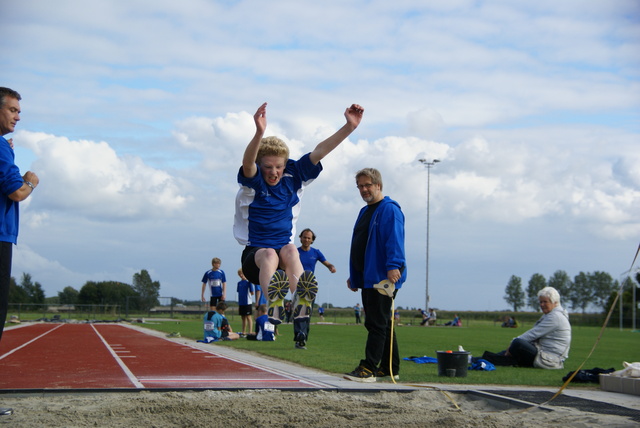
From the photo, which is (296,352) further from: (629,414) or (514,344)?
(629,414)

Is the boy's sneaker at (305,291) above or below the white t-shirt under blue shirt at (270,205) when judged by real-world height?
below

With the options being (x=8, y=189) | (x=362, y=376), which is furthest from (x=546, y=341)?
(x=8, y=189)

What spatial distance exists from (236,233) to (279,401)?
1.40 metres

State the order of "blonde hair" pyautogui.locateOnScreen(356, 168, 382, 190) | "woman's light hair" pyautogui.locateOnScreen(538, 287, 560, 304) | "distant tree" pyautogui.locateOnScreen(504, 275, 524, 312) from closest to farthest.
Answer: "blonde hair" pyautogui.locateOnScreen(356, 168, 382, 190), "woman's light hair" pyautogui.locateOnScreen(538, 287, 560, 304), "distant tree" pyautogui.locateOnScreen(504, 275, 524, 312)

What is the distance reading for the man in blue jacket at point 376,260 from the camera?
6.68 metres

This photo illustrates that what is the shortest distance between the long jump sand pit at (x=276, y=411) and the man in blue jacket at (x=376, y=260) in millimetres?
1073

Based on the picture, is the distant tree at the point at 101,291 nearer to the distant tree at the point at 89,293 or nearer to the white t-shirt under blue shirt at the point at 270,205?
the distant tree at the point at 89,293

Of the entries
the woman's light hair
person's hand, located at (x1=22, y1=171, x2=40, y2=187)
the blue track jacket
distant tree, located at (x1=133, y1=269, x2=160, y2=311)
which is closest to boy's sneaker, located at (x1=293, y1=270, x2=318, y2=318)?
the blue track jacket

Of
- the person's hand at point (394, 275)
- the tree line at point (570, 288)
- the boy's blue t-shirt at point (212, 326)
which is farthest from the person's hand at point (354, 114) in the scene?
the tree line at point (570, 288)

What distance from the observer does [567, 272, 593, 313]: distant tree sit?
484ft

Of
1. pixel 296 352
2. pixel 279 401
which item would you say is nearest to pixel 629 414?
pixel 279 401

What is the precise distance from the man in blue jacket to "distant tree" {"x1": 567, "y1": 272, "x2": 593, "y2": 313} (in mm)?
151265

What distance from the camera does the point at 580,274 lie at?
496 feet

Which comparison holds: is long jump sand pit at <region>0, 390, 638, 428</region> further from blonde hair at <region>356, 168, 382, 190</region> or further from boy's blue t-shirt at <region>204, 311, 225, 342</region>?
boy's blue t-shirt at <region>204, 311, 225, 342</region>
